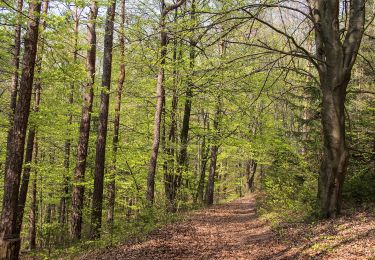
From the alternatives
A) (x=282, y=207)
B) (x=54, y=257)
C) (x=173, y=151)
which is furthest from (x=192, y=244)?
(x=173, y=151)

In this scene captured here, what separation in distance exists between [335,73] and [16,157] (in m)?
8.31

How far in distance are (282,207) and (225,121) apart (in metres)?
6.84

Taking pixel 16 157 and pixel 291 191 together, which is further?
pixel 291 191

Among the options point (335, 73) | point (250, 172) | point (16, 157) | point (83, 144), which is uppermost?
point (335, 73)

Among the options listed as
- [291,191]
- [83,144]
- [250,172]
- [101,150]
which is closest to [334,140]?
[291,191]

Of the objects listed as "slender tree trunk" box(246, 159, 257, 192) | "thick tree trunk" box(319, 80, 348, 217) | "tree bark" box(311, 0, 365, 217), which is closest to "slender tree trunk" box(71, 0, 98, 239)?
"tree bark" box(311, 0, 365, 217)

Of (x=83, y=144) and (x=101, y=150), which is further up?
(x=83, y=144)

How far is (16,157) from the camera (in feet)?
28.1

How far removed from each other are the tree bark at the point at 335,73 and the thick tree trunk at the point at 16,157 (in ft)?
23.5

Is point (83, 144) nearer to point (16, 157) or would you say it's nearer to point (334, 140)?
point (16, 157)

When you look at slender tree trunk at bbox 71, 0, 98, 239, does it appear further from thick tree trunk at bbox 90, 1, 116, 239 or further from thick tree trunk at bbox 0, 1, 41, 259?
thick tree trunk at bbox 0, 1, 41, 259

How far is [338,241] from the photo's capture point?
7.04 m

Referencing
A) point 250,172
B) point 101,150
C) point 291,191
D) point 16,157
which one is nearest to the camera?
point 16,157

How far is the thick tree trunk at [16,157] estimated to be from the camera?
332 inches
